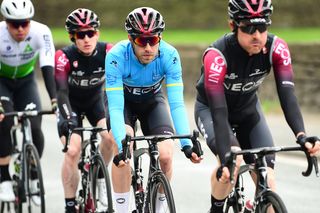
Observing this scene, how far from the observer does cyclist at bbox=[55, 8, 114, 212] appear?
28.5 ft

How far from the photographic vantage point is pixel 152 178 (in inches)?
286

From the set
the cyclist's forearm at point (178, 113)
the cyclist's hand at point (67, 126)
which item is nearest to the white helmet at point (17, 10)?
the cyclist's hand at point (67, 126)

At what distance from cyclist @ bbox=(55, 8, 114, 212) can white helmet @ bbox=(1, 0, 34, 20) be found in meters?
0.55

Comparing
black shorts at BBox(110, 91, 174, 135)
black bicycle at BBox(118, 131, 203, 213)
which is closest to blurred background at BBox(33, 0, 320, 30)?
black shorts at BBox(110, 91, 174, 135)

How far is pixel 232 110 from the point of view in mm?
7230

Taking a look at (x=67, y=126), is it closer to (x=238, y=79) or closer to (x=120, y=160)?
(x=120, y=160)

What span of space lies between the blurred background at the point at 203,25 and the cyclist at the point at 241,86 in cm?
868

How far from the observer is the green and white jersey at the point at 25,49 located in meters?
9.43

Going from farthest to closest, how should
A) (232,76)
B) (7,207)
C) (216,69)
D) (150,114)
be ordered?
1. (7,207)
2. (150,114)
3. (232,76)
4. (216,69)

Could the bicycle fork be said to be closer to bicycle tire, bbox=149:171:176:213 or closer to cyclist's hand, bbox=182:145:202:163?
bicycle tire, bbox=149:171:176:213

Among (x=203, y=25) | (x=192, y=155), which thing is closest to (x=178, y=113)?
(x=192, y=155)

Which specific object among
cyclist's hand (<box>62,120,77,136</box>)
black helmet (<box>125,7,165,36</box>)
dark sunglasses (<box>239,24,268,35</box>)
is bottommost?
cyclist's hand (<box>62,120,77,136</box>)

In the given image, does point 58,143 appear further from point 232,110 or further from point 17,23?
point 232,110

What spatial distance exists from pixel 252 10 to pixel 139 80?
1.52m
